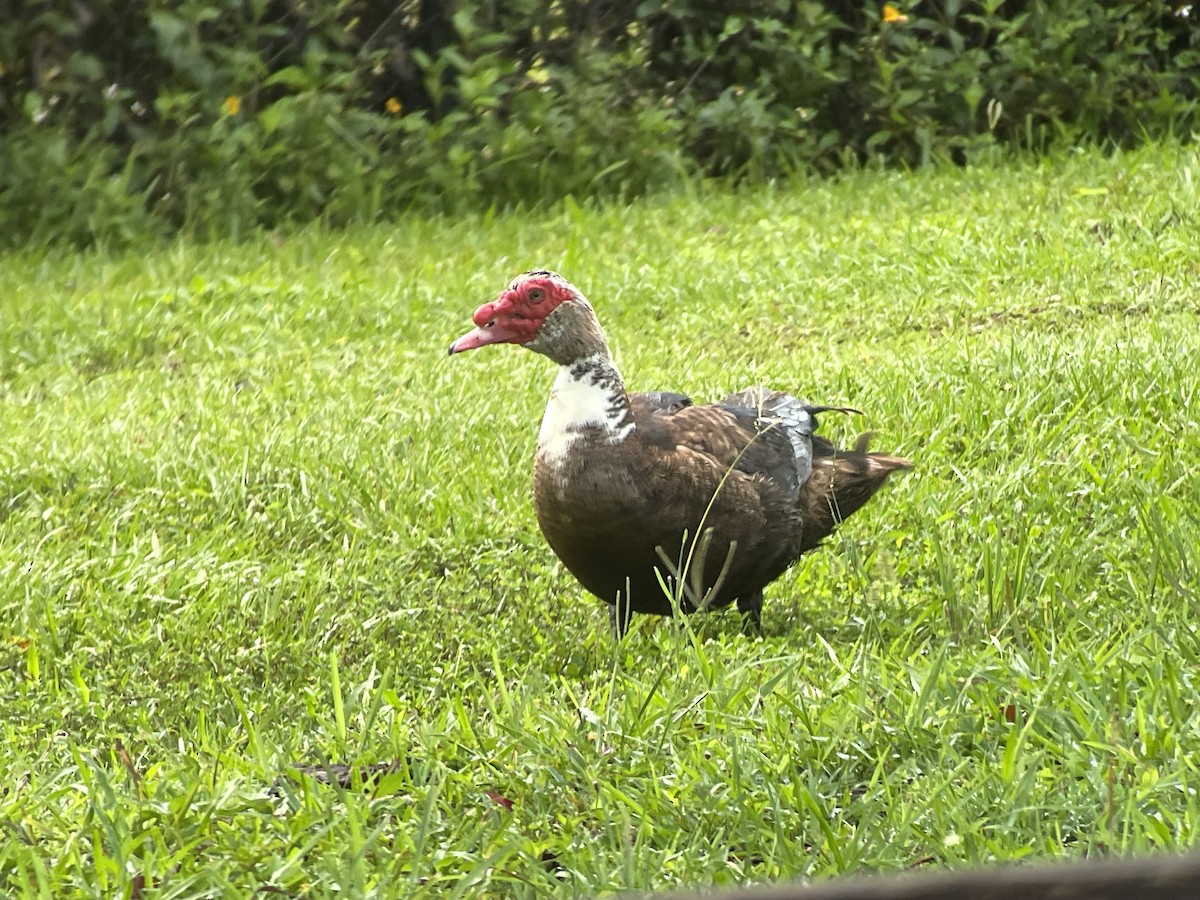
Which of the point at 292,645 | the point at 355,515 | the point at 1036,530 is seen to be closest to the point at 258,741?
the point at 292,645

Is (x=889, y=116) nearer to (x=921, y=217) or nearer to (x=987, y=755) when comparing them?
(x=921, y=217)

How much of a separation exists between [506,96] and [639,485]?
6.14m

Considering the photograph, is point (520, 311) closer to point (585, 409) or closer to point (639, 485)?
point (585, 409)

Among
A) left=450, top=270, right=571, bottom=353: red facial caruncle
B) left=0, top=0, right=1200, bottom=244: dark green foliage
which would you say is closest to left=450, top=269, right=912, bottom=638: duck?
left=450, top=270, right=571, bottom=353: red facial caruncle

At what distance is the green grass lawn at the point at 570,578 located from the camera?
2551 millimetres

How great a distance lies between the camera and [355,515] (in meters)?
4.84

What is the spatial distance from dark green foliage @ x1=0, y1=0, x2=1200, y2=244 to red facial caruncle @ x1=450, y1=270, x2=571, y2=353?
5203 mm

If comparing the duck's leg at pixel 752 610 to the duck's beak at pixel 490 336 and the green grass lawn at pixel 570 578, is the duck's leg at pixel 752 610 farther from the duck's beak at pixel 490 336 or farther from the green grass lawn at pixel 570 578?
the duck's beak at pixel 490 336

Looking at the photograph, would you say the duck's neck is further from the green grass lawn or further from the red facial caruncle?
the green grass lawn

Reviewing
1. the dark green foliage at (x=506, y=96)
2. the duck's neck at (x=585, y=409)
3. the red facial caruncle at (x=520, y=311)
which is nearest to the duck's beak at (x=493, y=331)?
the red facial caruncle at (x=520, y=311)

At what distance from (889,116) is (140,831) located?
7.79m

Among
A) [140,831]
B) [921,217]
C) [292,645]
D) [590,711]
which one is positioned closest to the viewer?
[140,831]

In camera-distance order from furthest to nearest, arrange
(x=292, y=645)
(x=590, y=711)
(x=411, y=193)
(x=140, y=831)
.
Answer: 1. (x=411, y=193)
2. (x=292, y=645)
3. (x=590, y=711)
4. (x=140, y=831)

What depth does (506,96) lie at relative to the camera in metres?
9.40
